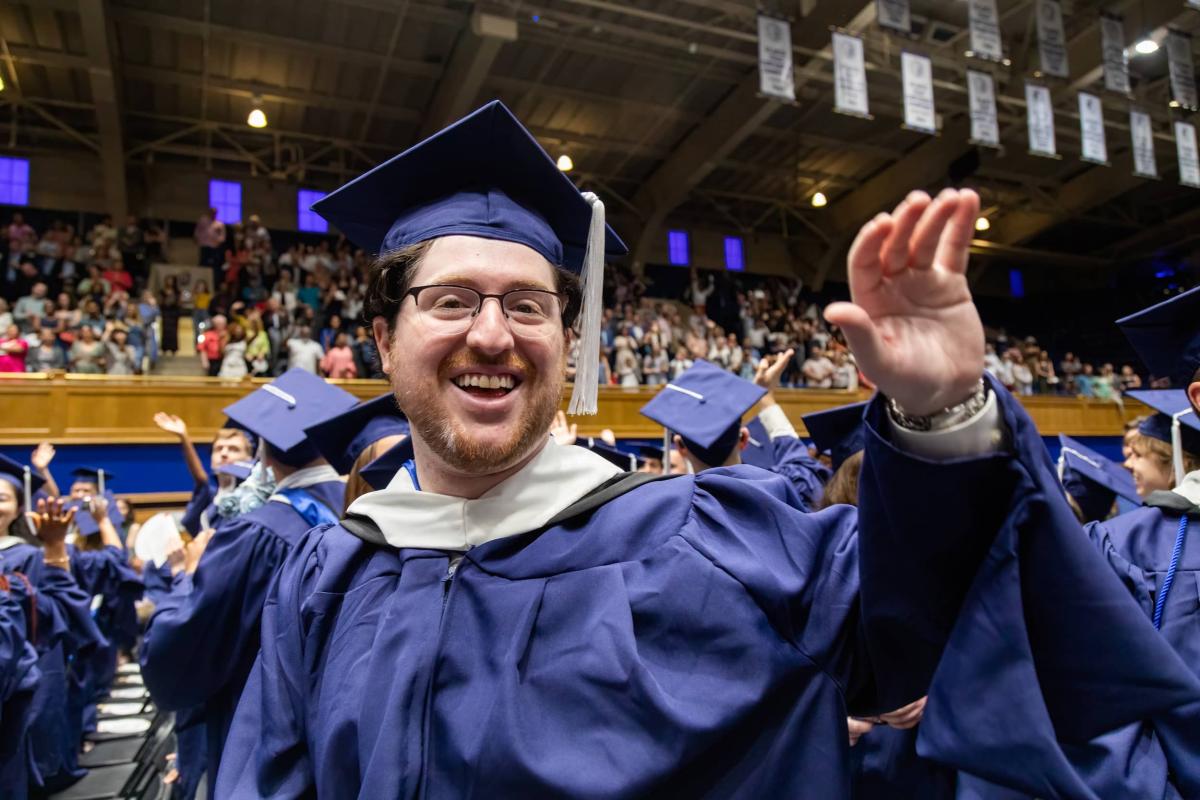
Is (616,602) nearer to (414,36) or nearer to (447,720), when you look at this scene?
(447,720)

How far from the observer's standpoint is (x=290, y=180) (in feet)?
52.0

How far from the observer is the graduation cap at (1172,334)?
1897 millimetres

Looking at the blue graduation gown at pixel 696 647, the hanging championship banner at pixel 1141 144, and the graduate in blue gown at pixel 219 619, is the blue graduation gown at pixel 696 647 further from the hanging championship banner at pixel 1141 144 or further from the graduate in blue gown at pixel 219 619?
the hanging championship banner at pixel 1141 144

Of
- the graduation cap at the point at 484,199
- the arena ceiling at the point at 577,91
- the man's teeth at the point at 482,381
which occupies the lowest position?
the man's teeth at the point at 482,381

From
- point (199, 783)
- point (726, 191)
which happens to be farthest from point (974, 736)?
point (726, 191)

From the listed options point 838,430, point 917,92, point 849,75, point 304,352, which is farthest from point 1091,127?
point 304,352

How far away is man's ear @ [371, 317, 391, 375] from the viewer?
146 cm

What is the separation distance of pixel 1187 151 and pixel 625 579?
15300 mm

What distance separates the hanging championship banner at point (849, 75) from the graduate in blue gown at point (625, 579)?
9.49 metres

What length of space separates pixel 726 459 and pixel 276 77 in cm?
1291

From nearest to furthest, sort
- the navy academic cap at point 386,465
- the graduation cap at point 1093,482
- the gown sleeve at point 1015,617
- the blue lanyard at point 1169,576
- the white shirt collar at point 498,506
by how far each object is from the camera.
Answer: the gown sleeve at point 1015,617
the white shirt collar at point 498,506
the blue lanyard at point 1169,576
the navy academic cap at point 386,465
the graduation cap at point 1093,482

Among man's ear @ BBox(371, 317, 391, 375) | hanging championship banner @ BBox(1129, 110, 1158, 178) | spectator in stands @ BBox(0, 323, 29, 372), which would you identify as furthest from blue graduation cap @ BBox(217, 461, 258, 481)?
→ hanging championship banner @ BBox(1129, 110, 1158, 178)

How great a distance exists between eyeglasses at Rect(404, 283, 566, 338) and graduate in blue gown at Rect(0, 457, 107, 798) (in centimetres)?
291

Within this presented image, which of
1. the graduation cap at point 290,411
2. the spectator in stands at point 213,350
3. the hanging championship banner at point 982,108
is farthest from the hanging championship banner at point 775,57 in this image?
the graduation cap at point 290,411
